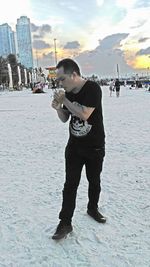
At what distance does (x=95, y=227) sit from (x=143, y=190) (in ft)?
4.61

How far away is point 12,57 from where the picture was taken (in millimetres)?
122812

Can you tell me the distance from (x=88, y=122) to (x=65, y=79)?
475 millimetres

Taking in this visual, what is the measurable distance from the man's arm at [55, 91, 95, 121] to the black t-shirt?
0.05 metres

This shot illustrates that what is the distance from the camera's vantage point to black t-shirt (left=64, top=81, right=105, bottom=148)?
3484mm

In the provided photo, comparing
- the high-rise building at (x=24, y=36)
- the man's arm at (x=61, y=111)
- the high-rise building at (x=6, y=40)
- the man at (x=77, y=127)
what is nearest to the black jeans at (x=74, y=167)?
the man at (x=77, y=127)

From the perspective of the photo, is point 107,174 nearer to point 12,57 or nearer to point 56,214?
point 56,214

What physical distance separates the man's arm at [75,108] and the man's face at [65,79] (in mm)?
111

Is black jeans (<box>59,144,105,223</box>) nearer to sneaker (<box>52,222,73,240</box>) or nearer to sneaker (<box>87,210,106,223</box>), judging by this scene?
sneaker (<box>52,222,73,240</box>)

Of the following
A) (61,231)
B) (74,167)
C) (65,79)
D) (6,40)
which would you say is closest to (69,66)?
(65,79)

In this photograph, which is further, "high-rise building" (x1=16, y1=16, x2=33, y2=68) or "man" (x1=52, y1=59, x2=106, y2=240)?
"high-rise building" (x1=16, y1=16, x2=33, y2=68)

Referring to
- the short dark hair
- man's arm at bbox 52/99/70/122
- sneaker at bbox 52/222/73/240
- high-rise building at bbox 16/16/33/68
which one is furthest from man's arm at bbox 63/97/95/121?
high-rise building at bbox 16/16/33/68

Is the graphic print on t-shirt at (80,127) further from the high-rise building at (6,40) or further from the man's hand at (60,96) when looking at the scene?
the high-rise building at (6,40)

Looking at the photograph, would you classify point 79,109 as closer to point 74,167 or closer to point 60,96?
point 60,96

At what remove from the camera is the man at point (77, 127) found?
347cm
